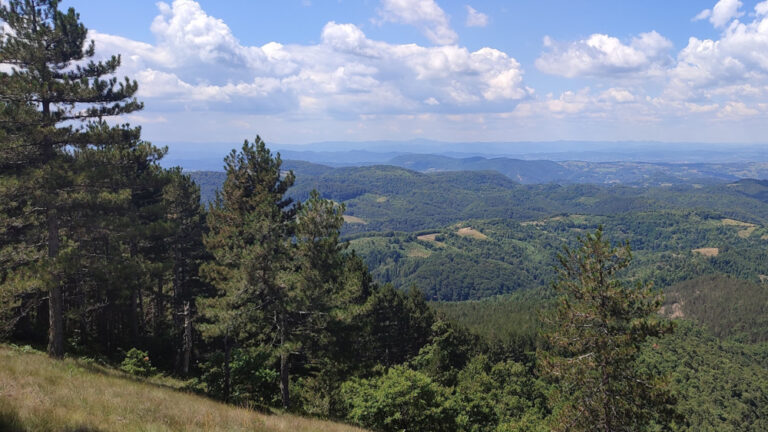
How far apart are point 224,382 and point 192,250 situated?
42.1ft

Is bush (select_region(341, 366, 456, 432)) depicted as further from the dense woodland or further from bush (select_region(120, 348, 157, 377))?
bush (select_region(120, 348, 157, 377))

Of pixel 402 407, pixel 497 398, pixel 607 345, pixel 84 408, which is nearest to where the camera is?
pixel 84 408

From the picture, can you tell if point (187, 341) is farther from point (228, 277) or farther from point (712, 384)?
point (712, 384)

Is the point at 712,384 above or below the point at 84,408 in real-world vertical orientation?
below

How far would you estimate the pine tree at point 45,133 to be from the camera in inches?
591

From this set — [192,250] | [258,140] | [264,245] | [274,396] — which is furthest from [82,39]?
[274,396]

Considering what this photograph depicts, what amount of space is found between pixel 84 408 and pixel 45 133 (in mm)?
12334

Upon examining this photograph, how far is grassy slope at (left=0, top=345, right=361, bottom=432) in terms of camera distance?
7023 millimetres

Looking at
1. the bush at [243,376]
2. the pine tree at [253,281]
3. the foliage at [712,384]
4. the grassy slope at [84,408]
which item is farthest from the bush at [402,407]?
the foliage at [712,384]

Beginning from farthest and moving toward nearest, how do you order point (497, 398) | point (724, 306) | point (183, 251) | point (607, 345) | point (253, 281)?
point (724, 306) → point (497, 398) → point (183, 251) → point (253, 281) → point (607, 345)

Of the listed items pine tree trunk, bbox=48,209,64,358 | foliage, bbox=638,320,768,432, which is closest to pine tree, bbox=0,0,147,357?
pine tree trunk, bbox=48,209,64,358

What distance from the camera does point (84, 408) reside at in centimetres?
874

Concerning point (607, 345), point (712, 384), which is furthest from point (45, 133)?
point (712, 384)

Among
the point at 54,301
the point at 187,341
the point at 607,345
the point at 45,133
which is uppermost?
the point at 45,133
